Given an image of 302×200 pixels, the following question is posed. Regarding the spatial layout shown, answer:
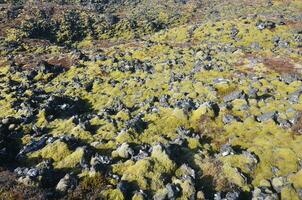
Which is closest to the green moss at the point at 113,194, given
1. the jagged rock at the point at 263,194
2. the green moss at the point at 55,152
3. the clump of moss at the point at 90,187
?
the clump of moss at the point at 90,187

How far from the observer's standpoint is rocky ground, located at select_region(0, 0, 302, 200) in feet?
68.1

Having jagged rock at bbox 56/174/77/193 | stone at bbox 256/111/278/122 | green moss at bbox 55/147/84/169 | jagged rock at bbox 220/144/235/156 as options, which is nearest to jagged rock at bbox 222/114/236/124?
stone at bbox 256/111/278/122

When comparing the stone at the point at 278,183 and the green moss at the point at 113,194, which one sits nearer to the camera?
the green moss at the point at 113,194

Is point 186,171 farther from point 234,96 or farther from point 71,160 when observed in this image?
point 234,96

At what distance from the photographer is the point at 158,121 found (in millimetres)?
29469

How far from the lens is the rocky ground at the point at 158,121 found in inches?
818

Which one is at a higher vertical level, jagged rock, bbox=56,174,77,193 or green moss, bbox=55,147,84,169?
jagged rock, bbox=56,174,77,193

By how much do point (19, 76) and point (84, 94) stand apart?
11572 mm

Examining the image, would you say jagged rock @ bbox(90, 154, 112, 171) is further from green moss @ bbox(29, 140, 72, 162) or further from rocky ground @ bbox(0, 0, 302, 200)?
green moss @ bbox(29, 140, 72, 162)

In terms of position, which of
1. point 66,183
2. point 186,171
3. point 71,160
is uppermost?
point 66,183

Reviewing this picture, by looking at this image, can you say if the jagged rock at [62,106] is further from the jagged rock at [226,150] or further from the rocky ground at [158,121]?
the jagged rock at [226,150]

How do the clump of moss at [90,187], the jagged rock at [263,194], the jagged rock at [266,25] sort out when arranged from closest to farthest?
1. the clump of moss at [90,187]
2. the jagged rock at [263,194]
3. the jagged rock at [266,25]

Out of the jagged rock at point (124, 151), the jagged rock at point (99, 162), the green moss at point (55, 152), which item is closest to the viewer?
the jagged rock at point (99, 162)

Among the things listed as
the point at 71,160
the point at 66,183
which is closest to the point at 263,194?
the point at 66,183
